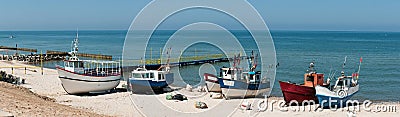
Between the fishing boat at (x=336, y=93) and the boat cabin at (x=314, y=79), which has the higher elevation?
the boat cabin at (x=314, y=79)

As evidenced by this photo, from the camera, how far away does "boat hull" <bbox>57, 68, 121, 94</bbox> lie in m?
27.1

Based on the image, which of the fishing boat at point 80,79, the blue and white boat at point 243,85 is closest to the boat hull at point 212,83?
the blue and white boat at point 243,85

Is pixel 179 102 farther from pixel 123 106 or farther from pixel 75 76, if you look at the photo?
pixel 75 76

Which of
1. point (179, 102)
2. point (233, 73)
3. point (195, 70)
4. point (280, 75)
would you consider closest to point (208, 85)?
point (233, 73)

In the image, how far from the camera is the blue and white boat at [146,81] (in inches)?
1141

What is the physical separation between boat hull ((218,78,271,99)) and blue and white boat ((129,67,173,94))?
441 centimetres

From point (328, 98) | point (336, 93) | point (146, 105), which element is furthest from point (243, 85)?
point (146, 105)

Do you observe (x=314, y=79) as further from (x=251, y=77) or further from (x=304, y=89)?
(x=251, y=77)

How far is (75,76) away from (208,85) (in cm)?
899

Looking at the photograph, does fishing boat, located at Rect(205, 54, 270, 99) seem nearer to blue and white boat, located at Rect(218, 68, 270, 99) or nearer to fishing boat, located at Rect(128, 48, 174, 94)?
blue and white boat, located at Rect(218, 68, 270, 99)

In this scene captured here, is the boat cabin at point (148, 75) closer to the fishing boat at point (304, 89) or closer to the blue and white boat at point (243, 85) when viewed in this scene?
the blue and white boat at point (243, 85)

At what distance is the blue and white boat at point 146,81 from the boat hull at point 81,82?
5.64ft

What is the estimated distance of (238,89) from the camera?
27.2 m

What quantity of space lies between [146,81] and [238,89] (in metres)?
6.26
